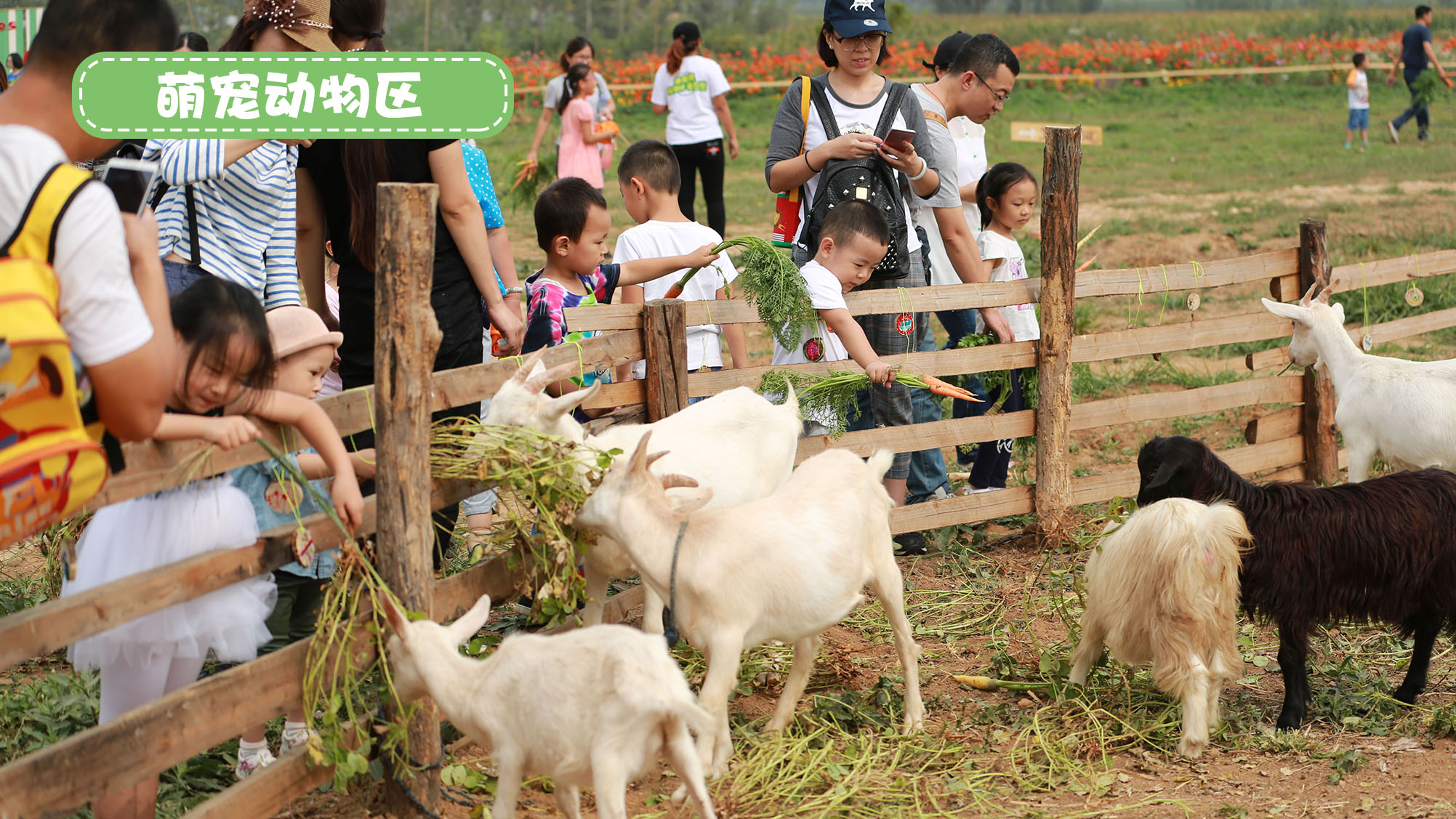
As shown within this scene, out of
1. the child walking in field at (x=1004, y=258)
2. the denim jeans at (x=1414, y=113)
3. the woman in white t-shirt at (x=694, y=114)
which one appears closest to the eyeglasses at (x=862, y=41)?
the child walking in field at (x=1004, y=258)

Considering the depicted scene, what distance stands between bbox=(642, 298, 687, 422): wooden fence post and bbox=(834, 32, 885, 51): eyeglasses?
1685 millimetres

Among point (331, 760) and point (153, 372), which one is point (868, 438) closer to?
point (331, 760)

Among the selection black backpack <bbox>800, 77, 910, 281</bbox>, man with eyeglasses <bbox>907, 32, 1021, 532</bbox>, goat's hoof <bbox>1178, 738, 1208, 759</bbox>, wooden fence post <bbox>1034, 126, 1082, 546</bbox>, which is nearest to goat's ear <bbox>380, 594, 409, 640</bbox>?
goat's hoof <bbox>1178, 738, 1208, 759</bbox>

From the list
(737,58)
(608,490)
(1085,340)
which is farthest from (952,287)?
(737,58)

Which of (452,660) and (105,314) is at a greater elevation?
(105,314)

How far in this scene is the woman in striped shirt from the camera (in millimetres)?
3758

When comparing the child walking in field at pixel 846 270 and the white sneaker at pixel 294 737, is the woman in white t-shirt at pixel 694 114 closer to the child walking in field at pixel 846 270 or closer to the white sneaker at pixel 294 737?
the child walking in field at pixel 846 270

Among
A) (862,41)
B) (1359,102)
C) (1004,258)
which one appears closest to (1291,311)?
(1004,258)

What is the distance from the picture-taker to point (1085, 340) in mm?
6152

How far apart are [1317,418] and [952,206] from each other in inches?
106

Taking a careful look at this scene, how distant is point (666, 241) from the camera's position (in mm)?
5844

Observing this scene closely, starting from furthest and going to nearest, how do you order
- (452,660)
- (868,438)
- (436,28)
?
(436,28), (868,438), (452,660)

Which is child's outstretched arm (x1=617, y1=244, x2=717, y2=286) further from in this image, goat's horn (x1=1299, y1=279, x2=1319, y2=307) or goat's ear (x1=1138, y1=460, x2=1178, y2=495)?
goat's horn (x1=1299, y1=279, x2=1319, y2=307)

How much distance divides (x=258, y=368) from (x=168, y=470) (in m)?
0.32
